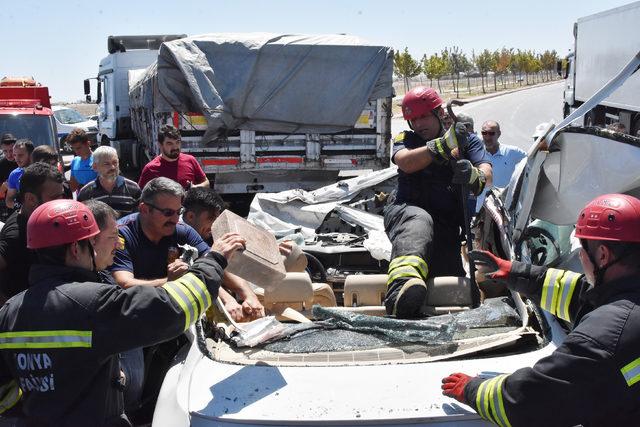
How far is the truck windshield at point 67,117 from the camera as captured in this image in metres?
24.3

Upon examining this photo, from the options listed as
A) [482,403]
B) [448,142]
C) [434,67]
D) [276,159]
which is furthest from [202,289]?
[434,67]

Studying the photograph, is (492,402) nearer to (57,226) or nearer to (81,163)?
(57,226)

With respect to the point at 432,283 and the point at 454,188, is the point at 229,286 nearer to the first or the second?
the point at 432,283

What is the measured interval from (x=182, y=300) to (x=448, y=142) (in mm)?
2054

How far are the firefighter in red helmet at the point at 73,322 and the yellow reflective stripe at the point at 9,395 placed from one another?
1.13 feet

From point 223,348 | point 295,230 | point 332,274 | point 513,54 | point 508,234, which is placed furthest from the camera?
point 513,54

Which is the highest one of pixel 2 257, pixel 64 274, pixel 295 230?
pixel 64 274

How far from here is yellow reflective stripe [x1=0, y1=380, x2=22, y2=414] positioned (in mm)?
3059

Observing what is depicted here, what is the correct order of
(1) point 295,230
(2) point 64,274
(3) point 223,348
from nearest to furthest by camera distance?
(2) point 64,274 → (3) point 223,348 → (1) point 295,230

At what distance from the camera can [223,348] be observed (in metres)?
3.21

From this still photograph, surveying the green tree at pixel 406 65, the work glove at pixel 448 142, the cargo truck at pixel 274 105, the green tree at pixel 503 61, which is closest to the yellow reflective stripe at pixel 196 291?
the work glove at pixel 448 142

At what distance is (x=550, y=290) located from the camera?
3094 millimetres

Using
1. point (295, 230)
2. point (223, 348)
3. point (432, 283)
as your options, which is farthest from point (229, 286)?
point (295, 230)

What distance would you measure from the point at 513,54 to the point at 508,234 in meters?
79.3
